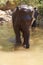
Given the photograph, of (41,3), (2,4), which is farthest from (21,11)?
(2,4)

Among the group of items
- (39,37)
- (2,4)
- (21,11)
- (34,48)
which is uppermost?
(21,11)

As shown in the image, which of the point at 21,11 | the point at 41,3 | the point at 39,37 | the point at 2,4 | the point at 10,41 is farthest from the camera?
the point at 2,4

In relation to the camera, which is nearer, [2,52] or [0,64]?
[0,64]

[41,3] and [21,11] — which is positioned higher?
[21,11]

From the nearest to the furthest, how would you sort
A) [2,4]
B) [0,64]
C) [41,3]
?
[0,64]
[41,3]
[2,4]

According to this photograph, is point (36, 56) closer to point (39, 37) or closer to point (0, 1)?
point (39, 37)

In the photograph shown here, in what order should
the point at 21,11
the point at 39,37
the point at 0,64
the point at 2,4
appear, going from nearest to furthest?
the point at 0,64 → the point at 21,11 → the point at 39,37 → the point at 2,4

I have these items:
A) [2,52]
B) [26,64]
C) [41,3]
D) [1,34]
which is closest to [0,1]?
[41,3]

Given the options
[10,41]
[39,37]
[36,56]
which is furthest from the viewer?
[39,37]

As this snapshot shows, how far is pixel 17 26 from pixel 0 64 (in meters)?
1.83

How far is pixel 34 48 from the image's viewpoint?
21.7ft

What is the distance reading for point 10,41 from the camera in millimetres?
7383

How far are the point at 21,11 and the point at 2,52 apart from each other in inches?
49.8

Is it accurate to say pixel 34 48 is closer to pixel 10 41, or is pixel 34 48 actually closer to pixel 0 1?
pixel 10 41
